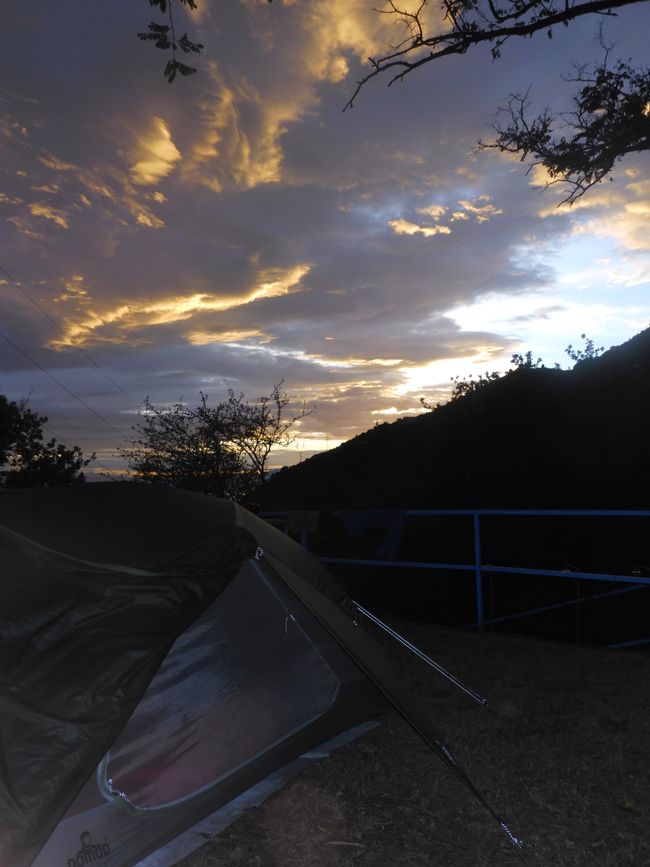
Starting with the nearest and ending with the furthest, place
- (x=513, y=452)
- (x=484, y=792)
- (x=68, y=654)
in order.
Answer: (x=68, y=654), (x=484, y=792), (x=513, y=452)

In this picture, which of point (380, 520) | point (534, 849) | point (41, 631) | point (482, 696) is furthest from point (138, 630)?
point (380, 520)

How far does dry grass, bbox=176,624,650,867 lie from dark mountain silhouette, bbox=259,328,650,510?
41.7 ft

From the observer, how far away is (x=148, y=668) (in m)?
3.00

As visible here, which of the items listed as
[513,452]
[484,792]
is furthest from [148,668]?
[513,452]

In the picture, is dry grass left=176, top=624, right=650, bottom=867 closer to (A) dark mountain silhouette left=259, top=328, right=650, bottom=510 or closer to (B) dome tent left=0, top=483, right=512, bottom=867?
(B) dome tent left=0, top=483, right=512, bottom=867

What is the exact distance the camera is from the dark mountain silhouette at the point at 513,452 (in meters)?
19.8

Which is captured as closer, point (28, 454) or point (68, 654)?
point (68, 654)

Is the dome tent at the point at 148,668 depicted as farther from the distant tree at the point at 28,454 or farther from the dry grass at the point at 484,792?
the distant tree at the point at 28,454

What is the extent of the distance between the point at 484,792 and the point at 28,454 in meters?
24.0

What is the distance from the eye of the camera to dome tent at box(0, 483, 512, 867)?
274 cm

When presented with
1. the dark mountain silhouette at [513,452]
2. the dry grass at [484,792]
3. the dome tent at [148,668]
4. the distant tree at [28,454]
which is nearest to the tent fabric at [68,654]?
the dome tent at [148,668]

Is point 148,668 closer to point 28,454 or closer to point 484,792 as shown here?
point 484,792

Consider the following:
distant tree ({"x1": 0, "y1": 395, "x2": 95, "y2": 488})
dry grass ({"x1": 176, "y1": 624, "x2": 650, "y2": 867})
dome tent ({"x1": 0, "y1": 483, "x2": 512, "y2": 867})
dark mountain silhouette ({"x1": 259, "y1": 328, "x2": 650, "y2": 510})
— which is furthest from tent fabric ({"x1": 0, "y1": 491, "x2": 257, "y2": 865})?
distant tree ({"x1": 0, "y1": 395, "x2": 95, "y2": 488})

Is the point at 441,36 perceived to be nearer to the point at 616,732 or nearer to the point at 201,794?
the point at 616,732
